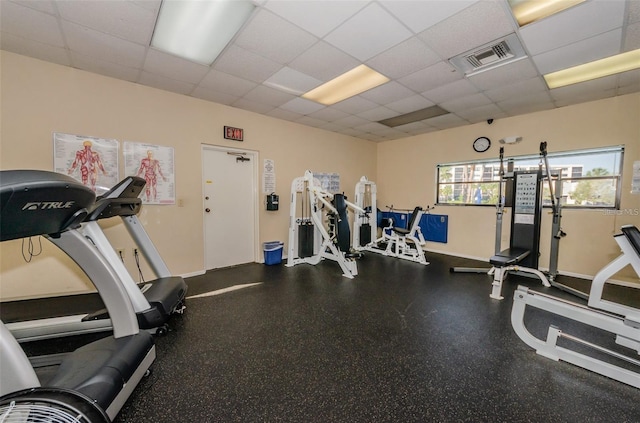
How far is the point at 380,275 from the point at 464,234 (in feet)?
7.71

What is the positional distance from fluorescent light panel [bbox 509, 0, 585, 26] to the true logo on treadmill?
126 inches

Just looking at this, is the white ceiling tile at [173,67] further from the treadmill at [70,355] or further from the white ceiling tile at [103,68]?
the treadmill at [70,355]

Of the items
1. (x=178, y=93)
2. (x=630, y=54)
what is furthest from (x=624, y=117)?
(x=178, y=93)

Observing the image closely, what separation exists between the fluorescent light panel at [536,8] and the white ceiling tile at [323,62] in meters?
1.39

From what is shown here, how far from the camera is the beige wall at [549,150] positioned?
3.49m

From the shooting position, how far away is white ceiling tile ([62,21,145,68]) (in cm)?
222

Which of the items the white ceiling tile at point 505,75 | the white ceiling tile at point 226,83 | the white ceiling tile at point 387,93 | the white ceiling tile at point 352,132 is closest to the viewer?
the white ceiling tile at point 505,75

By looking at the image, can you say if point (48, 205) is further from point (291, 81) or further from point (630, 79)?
point (630, 79)

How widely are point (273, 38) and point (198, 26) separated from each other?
66 cm

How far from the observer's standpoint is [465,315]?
2590mm

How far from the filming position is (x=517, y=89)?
3346mm

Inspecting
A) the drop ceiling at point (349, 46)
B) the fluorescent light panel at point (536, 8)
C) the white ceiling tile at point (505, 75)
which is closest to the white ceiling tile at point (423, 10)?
the drop ceiling at point (349, 46)

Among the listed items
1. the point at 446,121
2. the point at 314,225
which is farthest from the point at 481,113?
the point at 314,225

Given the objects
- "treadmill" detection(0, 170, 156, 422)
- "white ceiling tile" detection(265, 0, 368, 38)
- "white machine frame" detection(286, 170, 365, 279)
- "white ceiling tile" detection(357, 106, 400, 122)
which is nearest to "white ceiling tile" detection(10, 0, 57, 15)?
"white ceiling tile" detection(265, 0, 368, 38)
